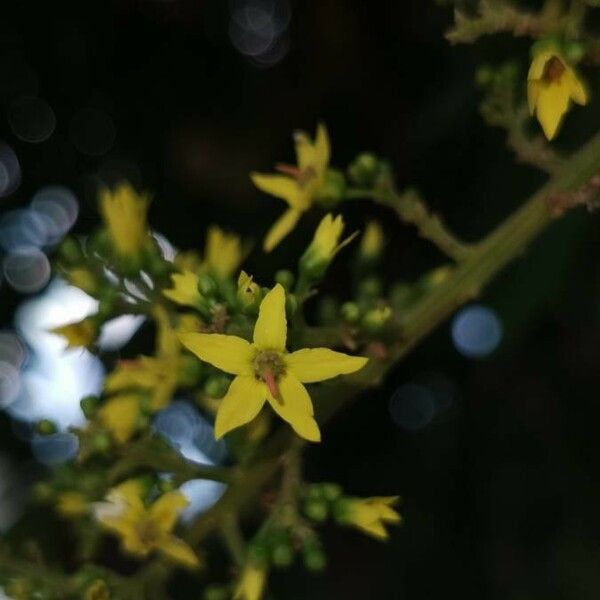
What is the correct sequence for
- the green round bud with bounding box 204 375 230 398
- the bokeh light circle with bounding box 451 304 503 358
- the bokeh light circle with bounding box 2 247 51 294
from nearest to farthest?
the green round bud with bounding box 204 375 230 398
the bokeh light circle with bounding box 451 304 503 358
the bokeh light circle with bounding box 2 247 51 294

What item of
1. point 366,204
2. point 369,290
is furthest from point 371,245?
point 366,204

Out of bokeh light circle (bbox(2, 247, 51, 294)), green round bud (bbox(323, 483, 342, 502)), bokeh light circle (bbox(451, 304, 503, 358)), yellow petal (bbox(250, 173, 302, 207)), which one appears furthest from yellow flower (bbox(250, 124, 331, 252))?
bokeh light circle (bbox(2, 247, 51, 294))

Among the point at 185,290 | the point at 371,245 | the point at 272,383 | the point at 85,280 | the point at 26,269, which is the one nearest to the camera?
the point at 272,383

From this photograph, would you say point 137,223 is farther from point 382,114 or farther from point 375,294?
point 382,114

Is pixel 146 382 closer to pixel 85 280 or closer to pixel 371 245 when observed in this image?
pixel 85 280

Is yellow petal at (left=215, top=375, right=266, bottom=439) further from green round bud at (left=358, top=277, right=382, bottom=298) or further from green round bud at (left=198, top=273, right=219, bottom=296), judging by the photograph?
green round bud at (left=358, top=277, right=382, bottom=298)
